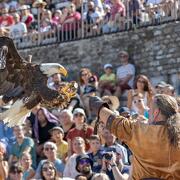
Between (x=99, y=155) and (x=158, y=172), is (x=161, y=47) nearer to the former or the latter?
(x=99, y=155)

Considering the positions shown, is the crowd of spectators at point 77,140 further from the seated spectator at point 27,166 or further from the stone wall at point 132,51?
the stone wall at point 132,51

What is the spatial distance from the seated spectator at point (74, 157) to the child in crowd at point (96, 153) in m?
0.20

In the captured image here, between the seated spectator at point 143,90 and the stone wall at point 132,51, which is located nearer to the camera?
the seated spectator at point 143,90

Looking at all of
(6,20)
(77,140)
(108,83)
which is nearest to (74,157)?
(77,140)

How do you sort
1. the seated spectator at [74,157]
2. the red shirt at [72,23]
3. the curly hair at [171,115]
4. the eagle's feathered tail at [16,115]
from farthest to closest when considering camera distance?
the red shirt at [72,23], the seated spectator at [74,157], the eagle's feathered tail at [16,115], the curly hair at [171,115]

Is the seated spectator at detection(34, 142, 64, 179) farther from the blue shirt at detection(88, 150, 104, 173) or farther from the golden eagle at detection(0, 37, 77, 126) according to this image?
the golden eagle at detection(0, 37, 77, 126)

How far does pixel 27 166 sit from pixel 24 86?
503cm

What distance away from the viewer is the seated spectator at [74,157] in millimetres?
12930

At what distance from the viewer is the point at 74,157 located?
43.0ft

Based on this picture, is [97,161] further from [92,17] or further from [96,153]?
[92,17]

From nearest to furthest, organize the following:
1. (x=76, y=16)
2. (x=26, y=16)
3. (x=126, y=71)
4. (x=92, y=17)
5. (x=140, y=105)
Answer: (x=140, y=105) < (x=126, y=71) < (x=92, y=17) < (x=76, y=16) < (x=26, y=16)

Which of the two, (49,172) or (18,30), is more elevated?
(49,172)

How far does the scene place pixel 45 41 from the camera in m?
22.4

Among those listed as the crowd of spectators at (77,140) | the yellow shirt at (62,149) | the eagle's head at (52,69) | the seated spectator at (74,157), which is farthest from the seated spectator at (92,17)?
the eagle's head at (52,69)
